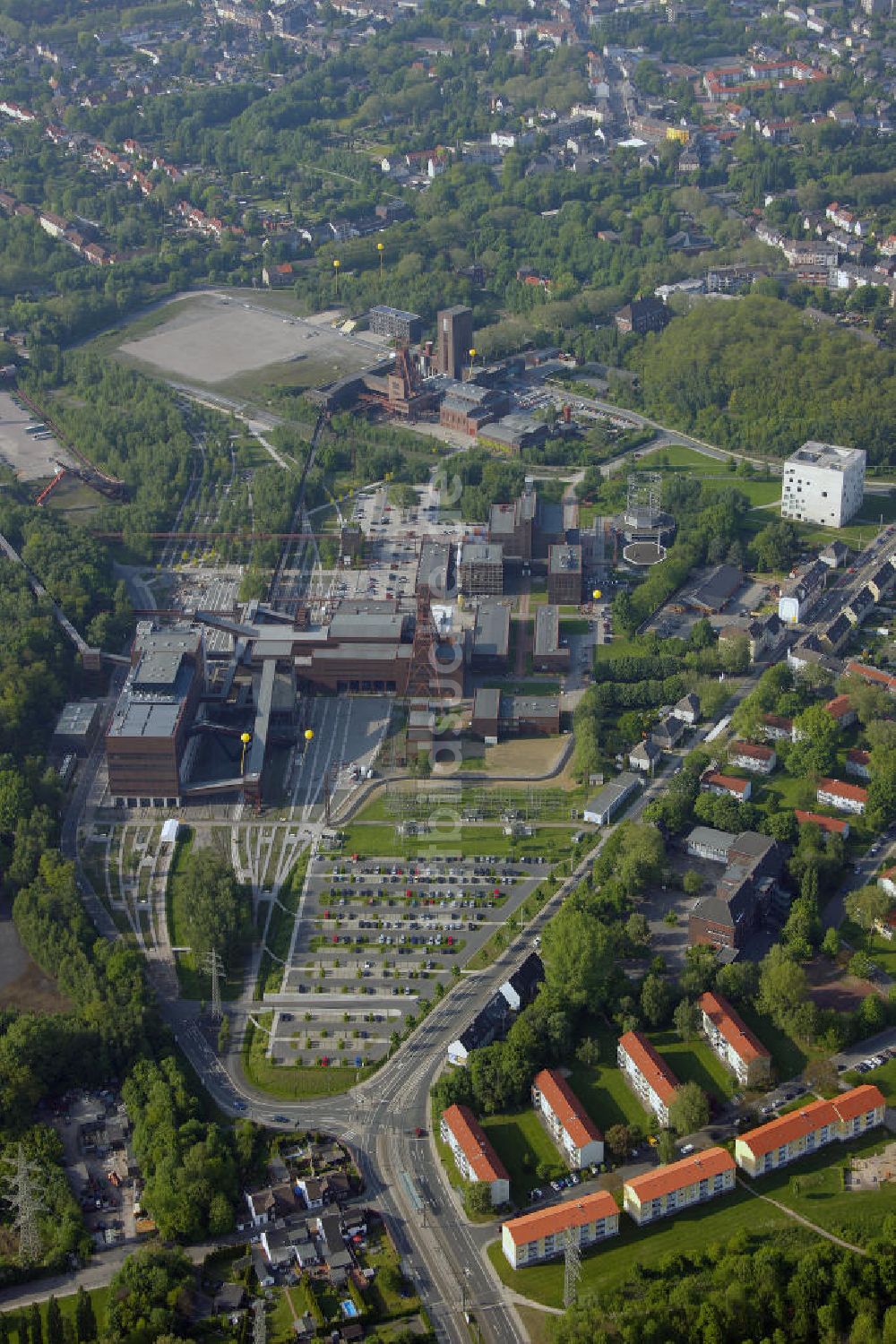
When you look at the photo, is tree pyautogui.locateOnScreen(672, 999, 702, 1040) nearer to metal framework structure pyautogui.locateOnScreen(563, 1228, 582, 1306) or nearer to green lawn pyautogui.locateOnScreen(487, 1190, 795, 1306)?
green lawn pyautogui.locateOnScreen(487, 1190, 795, 1306)

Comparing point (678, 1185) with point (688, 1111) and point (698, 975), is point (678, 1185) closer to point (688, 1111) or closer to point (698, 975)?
point (688, 1111)

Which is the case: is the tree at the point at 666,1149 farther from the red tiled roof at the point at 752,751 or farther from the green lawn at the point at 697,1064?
the red tiled roof at the point at 752,751

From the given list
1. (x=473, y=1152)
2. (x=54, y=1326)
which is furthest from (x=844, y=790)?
(x=54, y=1326)

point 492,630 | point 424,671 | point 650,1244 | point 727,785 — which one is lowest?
point 492,630

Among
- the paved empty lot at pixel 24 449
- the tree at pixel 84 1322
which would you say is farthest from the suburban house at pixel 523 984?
the paved empty lot at pixel 24 449

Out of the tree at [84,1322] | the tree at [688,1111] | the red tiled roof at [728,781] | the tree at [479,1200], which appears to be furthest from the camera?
the red tiled roof at [728,781]
